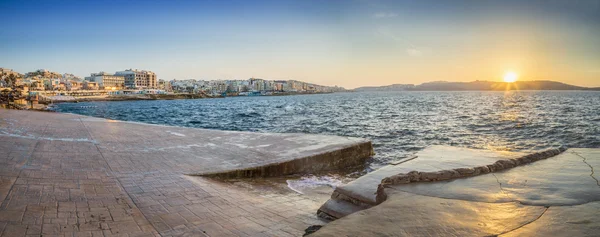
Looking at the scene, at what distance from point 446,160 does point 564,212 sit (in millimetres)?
3586

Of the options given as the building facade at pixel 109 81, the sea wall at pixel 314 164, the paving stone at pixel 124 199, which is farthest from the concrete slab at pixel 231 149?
the building facade at pixel 109 81

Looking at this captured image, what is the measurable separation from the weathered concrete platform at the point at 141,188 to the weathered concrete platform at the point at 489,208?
1.30 meters

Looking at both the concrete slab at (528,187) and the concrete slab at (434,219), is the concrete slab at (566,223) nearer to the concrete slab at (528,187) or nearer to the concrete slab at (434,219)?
the concrete slab at (434,219)

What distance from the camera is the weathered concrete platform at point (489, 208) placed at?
3.15 m

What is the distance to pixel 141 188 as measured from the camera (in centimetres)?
556

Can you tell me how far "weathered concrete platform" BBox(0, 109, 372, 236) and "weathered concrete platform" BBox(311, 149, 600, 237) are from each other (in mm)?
1298

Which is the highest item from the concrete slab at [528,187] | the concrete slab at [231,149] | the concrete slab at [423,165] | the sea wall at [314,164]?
the concrete slab at [528,187]

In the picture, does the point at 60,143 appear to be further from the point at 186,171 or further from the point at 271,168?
the point at 271,168

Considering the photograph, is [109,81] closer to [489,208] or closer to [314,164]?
[314,164]

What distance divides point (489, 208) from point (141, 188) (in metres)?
5.51

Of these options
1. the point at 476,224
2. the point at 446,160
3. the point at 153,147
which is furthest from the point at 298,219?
the point at 153,147

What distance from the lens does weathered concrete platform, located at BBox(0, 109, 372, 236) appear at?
13.3 feet

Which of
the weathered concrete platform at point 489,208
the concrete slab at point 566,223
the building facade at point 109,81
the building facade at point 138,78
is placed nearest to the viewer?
the concrete slab at point 566,223

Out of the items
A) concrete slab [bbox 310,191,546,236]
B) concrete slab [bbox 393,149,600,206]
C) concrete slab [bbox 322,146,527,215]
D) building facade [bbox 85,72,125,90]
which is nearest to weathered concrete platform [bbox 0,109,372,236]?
concrete slab [bbox 322,146,527,215]
